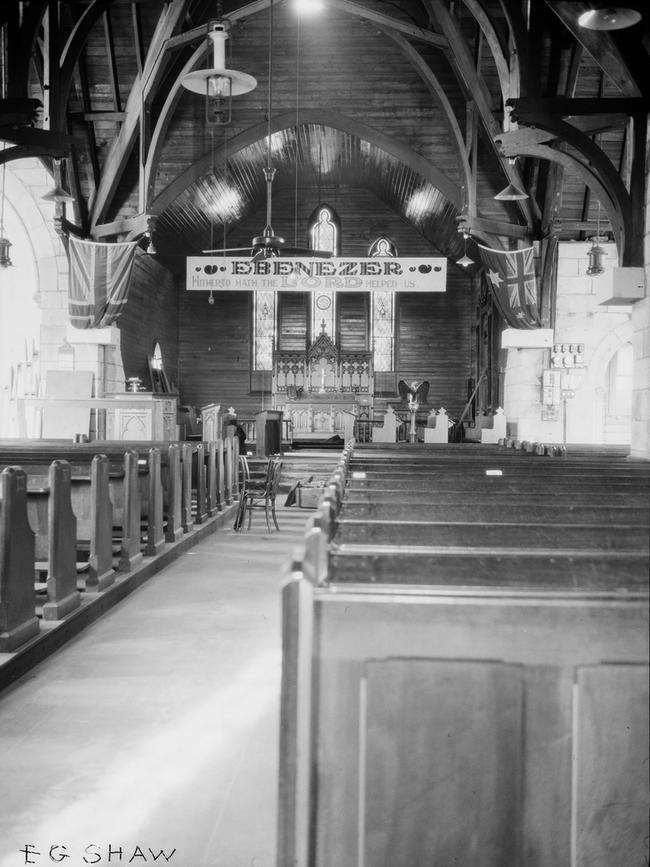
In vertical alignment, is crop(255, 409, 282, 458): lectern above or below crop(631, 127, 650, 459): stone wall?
below

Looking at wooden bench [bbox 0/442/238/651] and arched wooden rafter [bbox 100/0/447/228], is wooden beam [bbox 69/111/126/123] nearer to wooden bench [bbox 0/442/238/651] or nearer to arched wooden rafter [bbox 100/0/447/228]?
arched wooden rafter [bbox 100/0/447/228]

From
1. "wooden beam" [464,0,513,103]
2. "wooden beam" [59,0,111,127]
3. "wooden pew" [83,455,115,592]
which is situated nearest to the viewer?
"wooden pew" [83,455,115,592]

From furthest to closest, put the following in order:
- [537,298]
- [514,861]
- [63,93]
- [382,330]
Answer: [382,330] < [537,298] < [63,93] < [514,861]

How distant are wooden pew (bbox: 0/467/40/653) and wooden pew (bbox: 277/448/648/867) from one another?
2.41m

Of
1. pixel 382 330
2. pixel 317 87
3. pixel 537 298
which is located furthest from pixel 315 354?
pixel 537 298

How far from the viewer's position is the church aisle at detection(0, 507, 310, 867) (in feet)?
6.66

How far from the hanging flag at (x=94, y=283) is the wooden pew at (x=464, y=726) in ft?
31.2

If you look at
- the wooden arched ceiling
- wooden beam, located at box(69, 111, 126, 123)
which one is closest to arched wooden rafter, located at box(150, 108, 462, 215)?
the wooden arched ceiling

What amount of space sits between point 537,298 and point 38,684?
8.37 meters

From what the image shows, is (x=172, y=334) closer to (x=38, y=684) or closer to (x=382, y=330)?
(x=382, y=330)

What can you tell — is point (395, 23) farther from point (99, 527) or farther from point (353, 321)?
point (353, 321)

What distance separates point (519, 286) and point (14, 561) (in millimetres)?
8055

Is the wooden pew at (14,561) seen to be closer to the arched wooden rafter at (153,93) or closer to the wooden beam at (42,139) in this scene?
the wooden beam at (42,139)

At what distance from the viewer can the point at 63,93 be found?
8.71 metres
